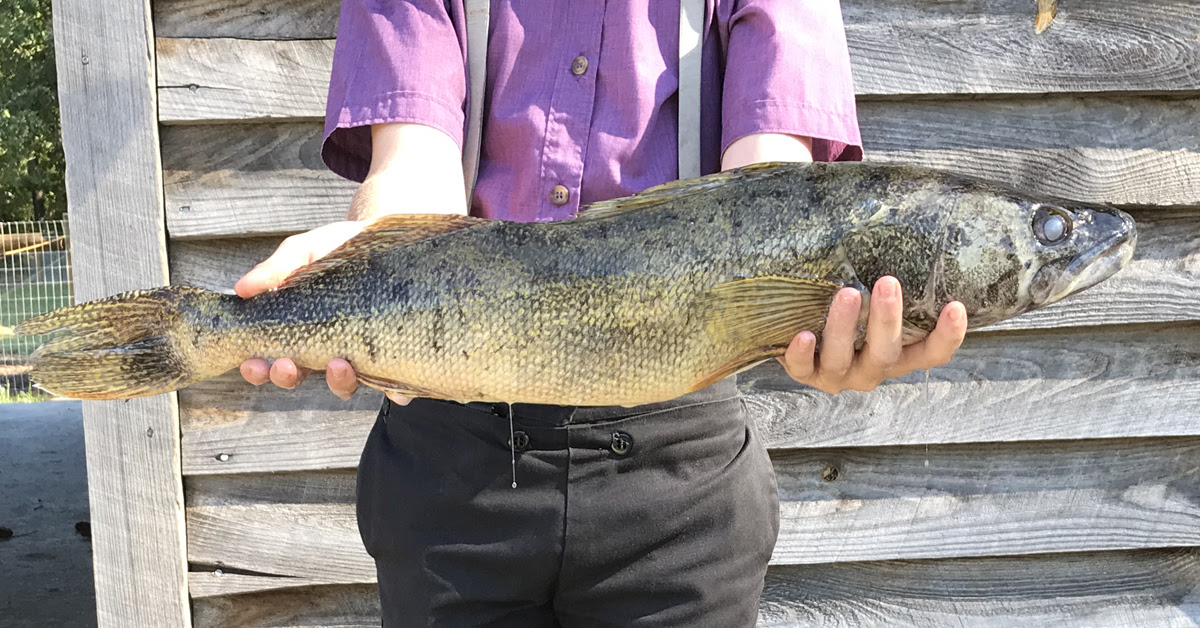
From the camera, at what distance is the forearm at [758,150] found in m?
2.10

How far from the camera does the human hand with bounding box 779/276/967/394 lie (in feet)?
5.96

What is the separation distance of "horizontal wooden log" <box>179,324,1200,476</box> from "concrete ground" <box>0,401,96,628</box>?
2215 millimetres

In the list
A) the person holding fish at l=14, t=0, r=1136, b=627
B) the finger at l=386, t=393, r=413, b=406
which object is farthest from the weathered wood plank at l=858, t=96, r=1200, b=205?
the finger at l=386, t=393, r=413, b=406

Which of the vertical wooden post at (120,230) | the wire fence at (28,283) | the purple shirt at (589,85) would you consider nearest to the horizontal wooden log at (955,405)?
the vertical wooden post at (120,230)

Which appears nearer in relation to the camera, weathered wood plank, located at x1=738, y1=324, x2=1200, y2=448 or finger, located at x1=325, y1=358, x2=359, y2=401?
finger, located at x1=325, y1=358, x2=359, y2=401

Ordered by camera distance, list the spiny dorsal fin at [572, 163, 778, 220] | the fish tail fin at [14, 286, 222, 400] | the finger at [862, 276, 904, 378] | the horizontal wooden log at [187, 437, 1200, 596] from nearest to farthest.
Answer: the finger at [862, 276, 904, 378]
the spiny dorsal fin at [572, 163, 778, 220]
the fish tail fin at [14, 286, 222, 400]
the horizontal wooden log at [187, 437, 1200, 596]

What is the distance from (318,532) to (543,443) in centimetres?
168

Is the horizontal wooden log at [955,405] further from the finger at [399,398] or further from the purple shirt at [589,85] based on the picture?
the purple shirt at [589,85]

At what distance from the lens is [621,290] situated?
6.29ft

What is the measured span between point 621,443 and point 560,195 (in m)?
0.55

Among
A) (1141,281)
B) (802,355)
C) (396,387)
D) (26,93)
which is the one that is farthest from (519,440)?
(26,93)

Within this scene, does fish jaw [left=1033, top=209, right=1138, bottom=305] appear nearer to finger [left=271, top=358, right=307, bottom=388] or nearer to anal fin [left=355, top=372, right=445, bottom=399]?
anal fin [left=355, top=372, right=445, bottom=399]

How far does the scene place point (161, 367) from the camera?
2.03 m

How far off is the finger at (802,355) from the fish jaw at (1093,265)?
1.41 ft
